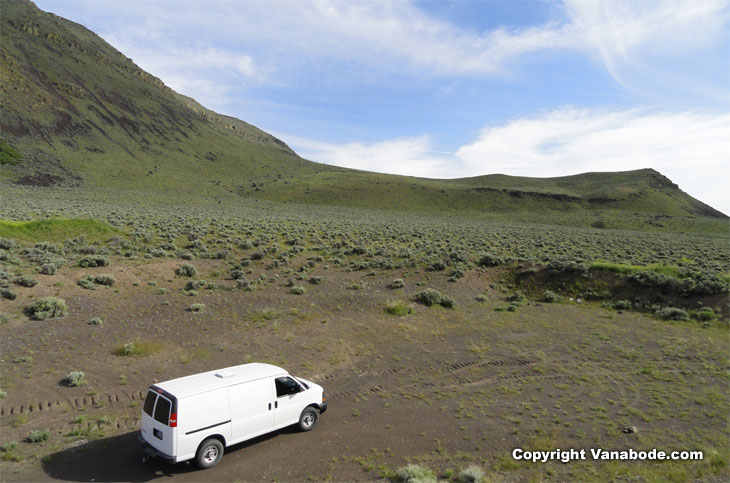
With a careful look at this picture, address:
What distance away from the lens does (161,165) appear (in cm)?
12125

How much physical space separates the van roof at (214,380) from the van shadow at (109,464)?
1.67m

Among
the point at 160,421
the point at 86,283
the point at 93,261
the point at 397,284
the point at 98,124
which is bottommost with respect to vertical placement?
the point at 160,421

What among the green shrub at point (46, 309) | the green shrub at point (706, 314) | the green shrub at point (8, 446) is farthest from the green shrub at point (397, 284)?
the green shrub at point (8, 446)

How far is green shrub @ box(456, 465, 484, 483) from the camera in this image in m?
7.39

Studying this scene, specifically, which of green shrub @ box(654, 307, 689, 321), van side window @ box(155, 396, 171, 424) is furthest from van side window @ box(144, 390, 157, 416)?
green shrub @ box(654, 307, 689, 321)

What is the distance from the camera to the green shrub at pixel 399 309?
21.0 meters

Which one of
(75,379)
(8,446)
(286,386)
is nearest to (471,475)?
(286,386)

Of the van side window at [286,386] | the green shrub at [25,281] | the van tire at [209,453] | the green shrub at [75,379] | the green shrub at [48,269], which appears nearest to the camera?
the van tire at [209,453]

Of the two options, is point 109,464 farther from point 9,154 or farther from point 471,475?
point 9,154

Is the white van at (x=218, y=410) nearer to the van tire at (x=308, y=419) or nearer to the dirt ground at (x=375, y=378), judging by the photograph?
the van tire at (x=308, y=419)

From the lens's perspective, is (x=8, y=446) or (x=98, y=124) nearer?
(x=8, y=446)

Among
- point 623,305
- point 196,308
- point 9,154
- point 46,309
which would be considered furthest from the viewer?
point 9,154

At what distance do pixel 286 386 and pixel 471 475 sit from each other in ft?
15.5

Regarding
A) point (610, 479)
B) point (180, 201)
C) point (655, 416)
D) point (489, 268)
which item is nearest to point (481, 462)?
point (610, 479)
